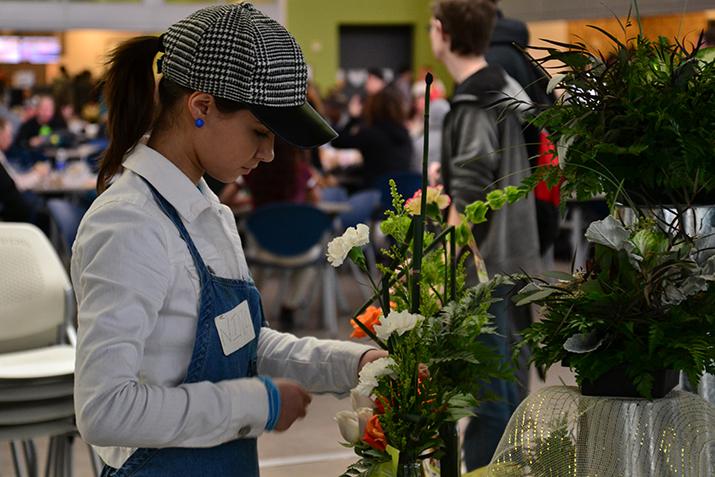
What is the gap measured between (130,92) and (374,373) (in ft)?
1.95

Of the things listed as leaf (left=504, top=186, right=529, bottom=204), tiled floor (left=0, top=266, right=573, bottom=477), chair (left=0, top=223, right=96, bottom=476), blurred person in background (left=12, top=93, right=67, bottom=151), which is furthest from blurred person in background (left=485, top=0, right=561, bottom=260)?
blurred person in background (left=12, top=93, right=67, bottom=151)

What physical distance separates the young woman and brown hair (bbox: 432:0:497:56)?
2.13 metres

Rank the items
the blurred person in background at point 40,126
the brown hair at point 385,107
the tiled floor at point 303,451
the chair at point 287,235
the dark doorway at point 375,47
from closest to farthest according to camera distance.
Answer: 1. the tiled floor at point 303,451
2. the chair at point 287,235
3. the brown hair at point 385,107
4. the blurred person in background at point 40,126
5. the dark doorway at point 375,47

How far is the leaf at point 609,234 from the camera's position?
134 centimetres

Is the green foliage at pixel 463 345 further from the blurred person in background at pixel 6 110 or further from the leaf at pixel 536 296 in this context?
the blurred person in background at pixel 6 110

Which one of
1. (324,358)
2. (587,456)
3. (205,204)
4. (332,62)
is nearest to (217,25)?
(205,204)

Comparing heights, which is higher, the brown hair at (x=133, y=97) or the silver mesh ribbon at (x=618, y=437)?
the brown hair at (x=133, y=97)

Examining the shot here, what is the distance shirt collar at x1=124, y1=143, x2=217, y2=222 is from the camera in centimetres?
162

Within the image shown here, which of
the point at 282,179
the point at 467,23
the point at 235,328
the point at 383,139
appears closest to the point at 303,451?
the point at 467,23

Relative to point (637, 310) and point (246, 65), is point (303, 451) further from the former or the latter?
point (637, 310)

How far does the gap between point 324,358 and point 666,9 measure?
→ 8514mm

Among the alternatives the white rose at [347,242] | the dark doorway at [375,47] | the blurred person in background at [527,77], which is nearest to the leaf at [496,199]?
the white rose at [347,242]

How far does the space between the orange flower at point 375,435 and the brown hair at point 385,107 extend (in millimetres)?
7291

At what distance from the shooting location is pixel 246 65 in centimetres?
152
